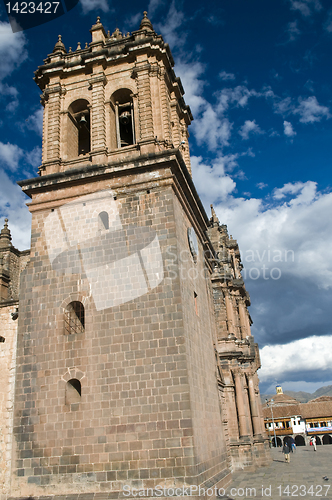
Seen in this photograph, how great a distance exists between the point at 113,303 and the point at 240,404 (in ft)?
46.1

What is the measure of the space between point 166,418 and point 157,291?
3.44 meters

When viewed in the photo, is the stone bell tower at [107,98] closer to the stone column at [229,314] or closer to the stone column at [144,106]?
the stone column at [144,106]

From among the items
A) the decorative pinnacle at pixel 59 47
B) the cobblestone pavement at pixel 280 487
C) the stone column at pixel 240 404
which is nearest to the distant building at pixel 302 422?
the stone column at pixel 240 404

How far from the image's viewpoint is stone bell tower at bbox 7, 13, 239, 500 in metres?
10.8

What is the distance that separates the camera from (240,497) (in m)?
12.6

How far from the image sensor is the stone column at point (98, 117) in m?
14.7

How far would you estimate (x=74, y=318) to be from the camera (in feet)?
41.7

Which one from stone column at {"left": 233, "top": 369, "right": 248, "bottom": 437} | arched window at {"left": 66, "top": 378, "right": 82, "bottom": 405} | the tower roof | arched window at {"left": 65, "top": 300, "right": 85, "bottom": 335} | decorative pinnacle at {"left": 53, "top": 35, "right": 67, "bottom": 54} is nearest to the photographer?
arched window at {"left": 66, "top": 378, "right": 82, "bottom": 405}

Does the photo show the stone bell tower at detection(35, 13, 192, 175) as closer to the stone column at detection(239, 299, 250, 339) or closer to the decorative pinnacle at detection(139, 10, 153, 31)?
the decorative pinnacle at detection(139, 10, 153, 31)

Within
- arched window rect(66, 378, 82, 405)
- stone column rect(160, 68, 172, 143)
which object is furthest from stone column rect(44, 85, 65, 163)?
arched window rect(66, 378, 82, 405)

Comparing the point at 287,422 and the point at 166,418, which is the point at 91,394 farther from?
the point at 287,422

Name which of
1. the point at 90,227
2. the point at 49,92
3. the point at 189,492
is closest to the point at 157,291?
the point at 90,227

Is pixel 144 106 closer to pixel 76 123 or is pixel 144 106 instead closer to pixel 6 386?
pixel 76 123

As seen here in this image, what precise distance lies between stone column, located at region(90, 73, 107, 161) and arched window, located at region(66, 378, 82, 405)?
24.4 feet
